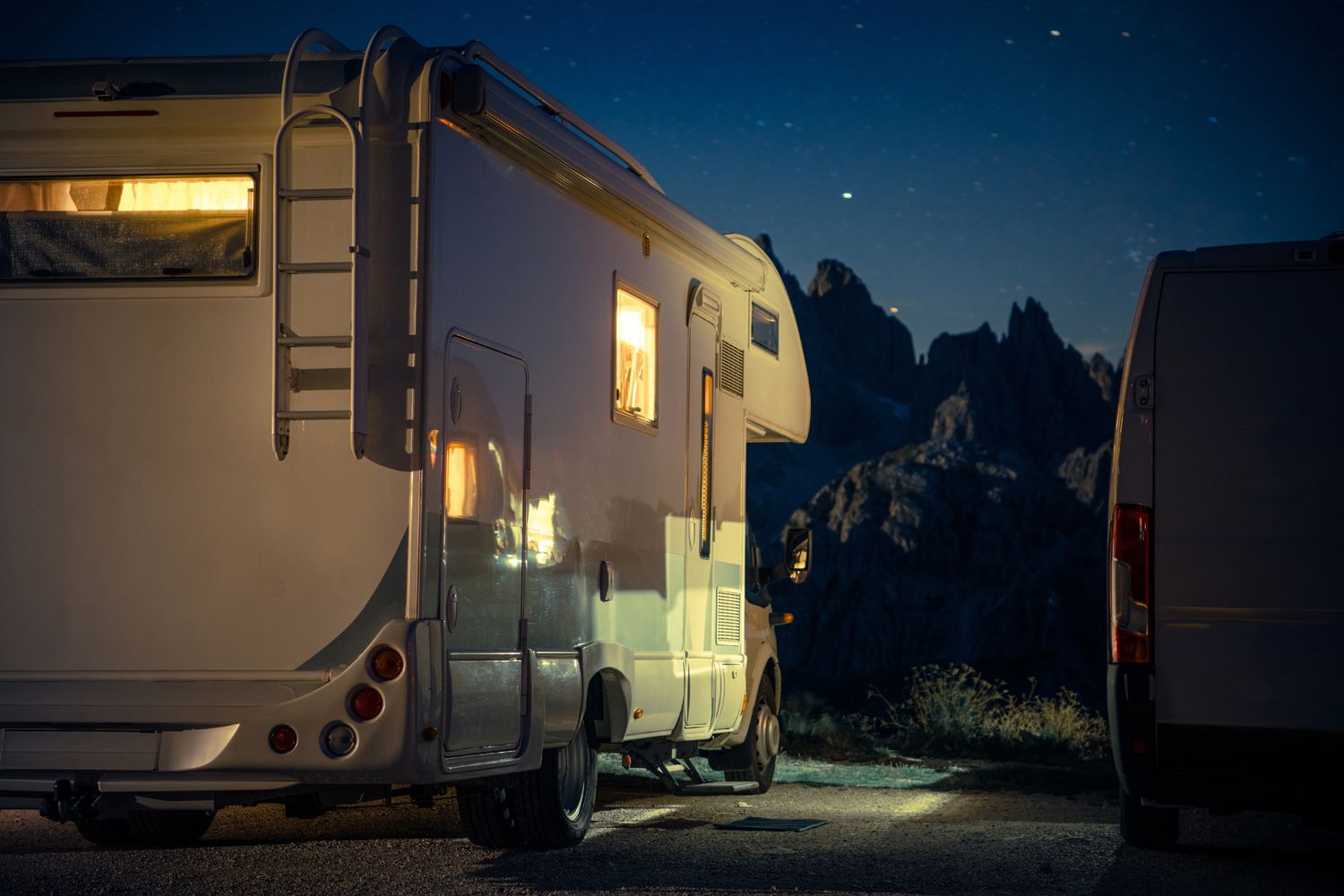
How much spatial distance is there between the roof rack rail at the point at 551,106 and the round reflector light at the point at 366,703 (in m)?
2.45

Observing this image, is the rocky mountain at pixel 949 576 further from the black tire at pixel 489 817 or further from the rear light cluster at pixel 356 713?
the rear light cluster at pixel 356 713

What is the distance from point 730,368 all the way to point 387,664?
14.8 ft

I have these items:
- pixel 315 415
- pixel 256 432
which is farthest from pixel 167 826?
pixel 315 415

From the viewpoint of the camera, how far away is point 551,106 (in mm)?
7617

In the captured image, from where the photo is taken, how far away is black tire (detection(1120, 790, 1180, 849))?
824cm

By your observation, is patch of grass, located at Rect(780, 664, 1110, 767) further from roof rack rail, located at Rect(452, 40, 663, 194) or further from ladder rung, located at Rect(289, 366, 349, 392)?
ladder rung, located at Rect(289, 366, 349, 392)

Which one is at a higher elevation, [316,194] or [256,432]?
[316,194]

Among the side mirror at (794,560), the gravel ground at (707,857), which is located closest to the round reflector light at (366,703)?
the gravel ground at (707,857)

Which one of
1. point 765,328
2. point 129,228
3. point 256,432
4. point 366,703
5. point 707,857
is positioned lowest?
point 707,857

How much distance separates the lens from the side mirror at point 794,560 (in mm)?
11008

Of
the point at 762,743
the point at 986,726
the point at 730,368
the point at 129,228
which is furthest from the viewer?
the point at 986,726

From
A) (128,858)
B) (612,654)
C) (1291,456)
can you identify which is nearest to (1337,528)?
(1291,456)

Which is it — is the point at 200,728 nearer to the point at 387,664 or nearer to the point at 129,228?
the point at 387,664

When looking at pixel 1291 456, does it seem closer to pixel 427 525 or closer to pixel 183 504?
pixel 427 525
